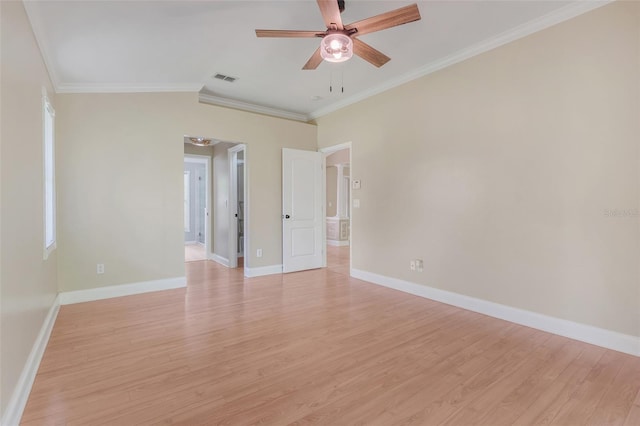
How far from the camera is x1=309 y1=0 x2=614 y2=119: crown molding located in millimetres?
2676

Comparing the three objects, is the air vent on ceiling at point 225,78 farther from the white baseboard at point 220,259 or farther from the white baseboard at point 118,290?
the white baseboard at point 220,259

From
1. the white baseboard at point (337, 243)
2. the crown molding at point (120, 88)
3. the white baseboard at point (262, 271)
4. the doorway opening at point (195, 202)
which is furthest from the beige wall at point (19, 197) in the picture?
the white baseboard at point (337, 243)

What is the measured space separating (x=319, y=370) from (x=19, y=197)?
233 centimetres

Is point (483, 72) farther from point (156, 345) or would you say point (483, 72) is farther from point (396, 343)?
point (156, 345)

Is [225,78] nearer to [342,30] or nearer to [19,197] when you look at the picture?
[342,30]

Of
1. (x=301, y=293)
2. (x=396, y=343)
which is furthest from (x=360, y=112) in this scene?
(x=396, y=343)

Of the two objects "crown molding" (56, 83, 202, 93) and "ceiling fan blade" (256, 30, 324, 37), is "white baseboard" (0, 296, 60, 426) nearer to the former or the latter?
"crown molding" (56, 83, 202, 93)

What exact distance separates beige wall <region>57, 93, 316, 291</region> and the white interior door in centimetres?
120

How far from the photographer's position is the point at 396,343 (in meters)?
2.69

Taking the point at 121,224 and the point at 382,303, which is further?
the point at 121,224

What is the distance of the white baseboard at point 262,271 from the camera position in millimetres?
5156

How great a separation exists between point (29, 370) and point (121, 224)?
231 cm

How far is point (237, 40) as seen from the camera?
312cm

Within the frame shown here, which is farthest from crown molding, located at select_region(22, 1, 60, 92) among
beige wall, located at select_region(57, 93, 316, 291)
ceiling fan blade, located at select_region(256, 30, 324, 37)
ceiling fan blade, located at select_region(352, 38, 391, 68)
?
ceiling fan blade, located at select_region(352, 38, 391, 68)
